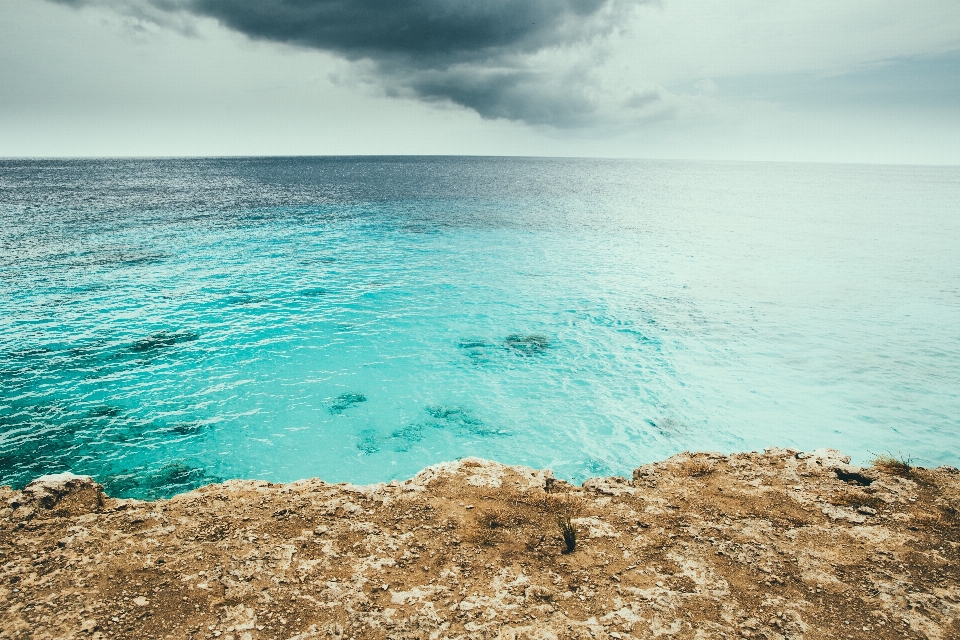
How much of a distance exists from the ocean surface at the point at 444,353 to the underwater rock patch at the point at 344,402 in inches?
4.3

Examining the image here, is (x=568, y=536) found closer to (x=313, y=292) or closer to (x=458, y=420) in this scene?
(x=458, y=420)

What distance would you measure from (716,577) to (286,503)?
8.49 m

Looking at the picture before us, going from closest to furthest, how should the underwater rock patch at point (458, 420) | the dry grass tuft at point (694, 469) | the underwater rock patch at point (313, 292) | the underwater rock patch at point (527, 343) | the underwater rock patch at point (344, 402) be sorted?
the dry grass tuft at point (694, 469) → the underwater rock patch at point (458, 420) → the underwater rock patch at point (344, 402) → the underwater rock patch at point (527, 343) → the underwater rock patch at point (313, 292)

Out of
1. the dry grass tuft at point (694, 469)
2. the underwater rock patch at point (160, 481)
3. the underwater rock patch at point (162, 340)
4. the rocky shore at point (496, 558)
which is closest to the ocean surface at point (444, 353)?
the underwater rock patch at point (160, 481)

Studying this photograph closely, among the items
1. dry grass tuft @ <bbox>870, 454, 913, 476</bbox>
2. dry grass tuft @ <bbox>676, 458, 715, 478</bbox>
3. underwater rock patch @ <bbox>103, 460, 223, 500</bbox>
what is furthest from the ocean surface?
dry grass tuft @ <bbox>870, 454, 913, 476</bbox>

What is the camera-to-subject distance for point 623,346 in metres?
26.2

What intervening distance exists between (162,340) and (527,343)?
69.1ft

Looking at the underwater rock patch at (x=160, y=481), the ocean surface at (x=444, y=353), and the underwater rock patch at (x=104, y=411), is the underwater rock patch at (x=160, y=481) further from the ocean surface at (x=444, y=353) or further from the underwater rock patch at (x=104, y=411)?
the underwater rock patch at (x=104, y=411)

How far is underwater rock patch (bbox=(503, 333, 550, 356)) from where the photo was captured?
2553 centimetres

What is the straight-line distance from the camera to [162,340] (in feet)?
80.0

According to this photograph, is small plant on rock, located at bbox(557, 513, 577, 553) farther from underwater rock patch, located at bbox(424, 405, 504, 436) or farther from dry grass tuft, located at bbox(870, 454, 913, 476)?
underwater rock patch, located at bbox(424, 405, 504, 436)

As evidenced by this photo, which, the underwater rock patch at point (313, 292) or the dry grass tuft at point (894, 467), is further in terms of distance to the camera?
the underwater rock patch at point (313, 292)

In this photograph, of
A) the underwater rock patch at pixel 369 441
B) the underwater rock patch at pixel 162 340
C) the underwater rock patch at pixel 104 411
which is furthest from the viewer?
the underwater rock patch at pixel 162 340

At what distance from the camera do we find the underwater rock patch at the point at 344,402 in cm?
1981
